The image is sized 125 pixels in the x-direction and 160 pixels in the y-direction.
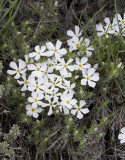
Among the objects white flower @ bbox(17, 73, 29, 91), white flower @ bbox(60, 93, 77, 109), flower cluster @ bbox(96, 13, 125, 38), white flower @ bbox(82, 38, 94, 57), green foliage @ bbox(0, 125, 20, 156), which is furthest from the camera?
flower cluster @ bbox(96, 13, 125, 38)

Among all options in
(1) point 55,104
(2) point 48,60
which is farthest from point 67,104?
(2) point 48,60

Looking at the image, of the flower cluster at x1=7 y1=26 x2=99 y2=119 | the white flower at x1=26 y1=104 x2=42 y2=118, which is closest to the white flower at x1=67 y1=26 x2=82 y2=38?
the flower cluster at x1=7 y1=26 x2=99 y2=119

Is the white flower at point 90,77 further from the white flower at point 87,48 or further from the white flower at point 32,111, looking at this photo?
the white flower at point 32,111

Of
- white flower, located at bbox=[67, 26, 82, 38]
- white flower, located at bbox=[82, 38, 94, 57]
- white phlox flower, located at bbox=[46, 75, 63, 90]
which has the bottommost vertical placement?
white phlox flower, located at bbox=[46, 75, 63, 90]

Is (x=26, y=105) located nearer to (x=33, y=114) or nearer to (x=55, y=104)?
(x=33, y=114)

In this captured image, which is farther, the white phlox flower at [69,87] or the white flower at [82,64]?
the white flower at [82,64]

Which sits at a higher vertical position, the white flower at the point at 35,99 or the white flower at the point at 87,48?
the white flower at the point at 87,48

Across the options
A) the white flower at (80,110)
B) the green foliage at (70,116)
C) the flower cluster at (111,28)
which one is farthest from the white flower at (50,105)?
the flower cluster at (111,28)

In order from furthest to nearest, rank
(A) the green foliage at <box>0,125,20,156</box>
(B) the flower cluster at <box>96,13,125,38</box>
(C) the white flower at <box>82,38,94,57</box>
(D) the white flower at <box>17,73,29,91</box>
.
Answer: (B) the flower cluster at <box>96,13,125,38</box>
(C) the white flower at <box>82,38,94,57</box>
(D) the white flower at <box>17,73,29,91</box>
(A) the green foliage at <box>0,125,20,156</box>

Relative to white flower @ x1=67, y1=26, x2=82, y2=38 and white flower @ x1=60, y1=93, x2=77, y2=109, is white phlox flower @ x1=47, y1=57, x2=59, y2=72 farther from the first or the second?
white flower @ x1=67, y1=26, x2=82, y2=38
